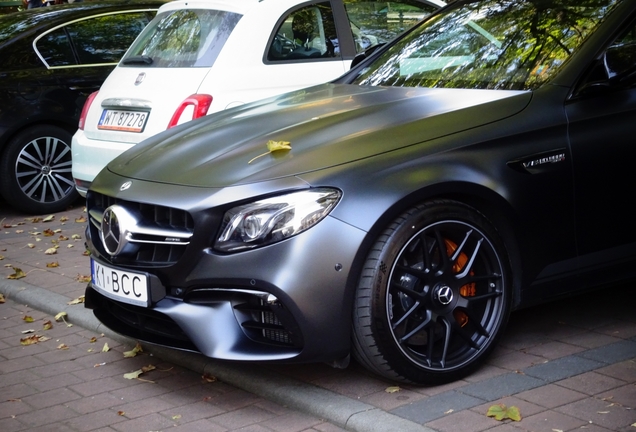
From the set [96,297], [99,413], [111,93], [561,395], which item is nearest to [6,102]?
[111,93]

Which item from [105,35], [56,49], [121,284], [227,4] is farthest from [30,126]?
[121,284]

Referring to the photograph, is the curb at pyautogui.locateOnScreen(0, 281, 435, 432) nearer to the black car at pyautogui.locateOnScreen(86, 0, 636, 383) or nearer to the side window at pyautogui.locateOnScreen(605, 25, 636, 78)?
the black car at pyautogui.locateOnScreen(86, 0, 636, 383)

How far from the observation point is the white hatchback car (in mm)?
6723

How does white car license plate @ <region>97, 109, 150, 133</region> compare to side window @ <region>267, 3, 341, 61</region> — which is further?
side window @ <region>267, 3, 341, 61</region>

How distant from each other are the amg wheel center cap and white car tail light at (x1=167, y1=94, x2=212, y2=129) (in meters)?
2.86

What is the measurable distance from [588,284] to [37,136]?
233 inches

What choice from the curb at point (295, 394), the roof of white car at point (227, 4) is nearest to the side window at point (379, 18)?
the roof of white car at point (227, 4)

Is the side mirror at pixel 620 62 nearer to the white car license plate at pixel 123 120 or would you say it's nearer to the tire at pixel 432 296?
the tire at pixel 432 296

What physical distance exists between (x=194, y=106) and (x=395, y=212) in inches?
114

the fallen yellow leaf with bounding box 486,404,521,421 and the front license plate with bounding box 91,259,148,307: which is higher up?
the front license plate with bounding box 91,259,148,307

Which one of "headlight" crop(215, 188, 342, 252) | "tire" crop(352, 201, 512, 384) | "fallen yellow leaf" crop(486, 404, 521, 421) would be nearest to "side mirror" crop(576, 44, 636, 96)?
"tire" crop(352, 201, 512, 384)

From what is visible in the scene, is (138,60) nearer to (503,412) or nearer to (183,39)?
(183,39)

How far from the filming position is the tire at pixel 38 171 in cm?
888

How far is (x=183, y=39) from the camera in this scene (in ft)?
23.5
